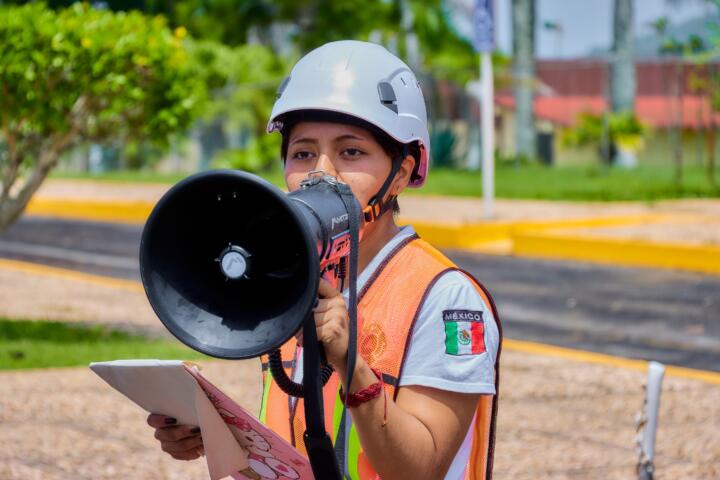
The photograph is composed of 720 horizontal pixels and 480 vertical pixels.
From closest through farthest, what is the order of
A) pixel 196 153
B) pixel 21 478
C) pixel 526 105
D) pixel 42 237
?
pixel 21 478 → pixel 42 237 → pixel 526 105 → pixel 196 153

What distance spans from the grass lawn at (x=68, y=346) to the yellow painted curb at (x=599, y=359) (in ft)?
6.51

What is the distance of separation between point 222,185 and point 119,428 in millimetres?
4424

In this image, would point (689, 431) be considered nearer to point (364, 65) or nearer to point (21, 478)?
point (21, 478)

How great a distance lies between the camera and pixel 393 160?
252 centimetres

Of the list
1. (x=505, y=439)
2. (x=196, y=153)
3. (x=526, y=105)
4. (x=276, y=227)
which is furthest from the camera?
(x=196, y=153)

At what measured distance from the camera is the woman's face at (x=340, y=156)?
243 cm

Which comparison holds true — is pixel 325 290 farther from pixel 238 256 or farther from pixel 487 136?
pixel 487 136

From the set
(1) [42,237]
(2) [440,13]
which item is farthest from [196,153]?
(1) [42,237]

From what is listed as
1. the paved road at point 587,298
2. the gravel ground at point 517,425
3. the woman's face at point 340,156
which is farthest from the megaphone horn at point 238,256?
the paved road at point 587,298

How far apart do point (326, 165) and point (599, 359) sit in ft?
21.1

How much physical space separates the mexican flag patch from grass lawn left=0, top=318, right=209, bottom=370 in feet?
18.6

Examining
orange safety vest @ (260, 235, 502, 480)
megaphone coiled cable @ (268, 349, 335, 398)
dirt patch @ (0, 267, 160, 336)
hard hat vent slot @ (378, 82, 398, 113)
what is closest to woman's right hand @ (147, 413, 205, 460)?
orange safety vest @ (260, 235, 502, 480)

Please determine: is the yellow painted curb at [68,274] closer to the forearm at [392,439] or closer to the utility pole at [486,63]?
the utility pole at [486,63]

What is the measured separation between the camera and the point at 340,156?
2447 millimetres
